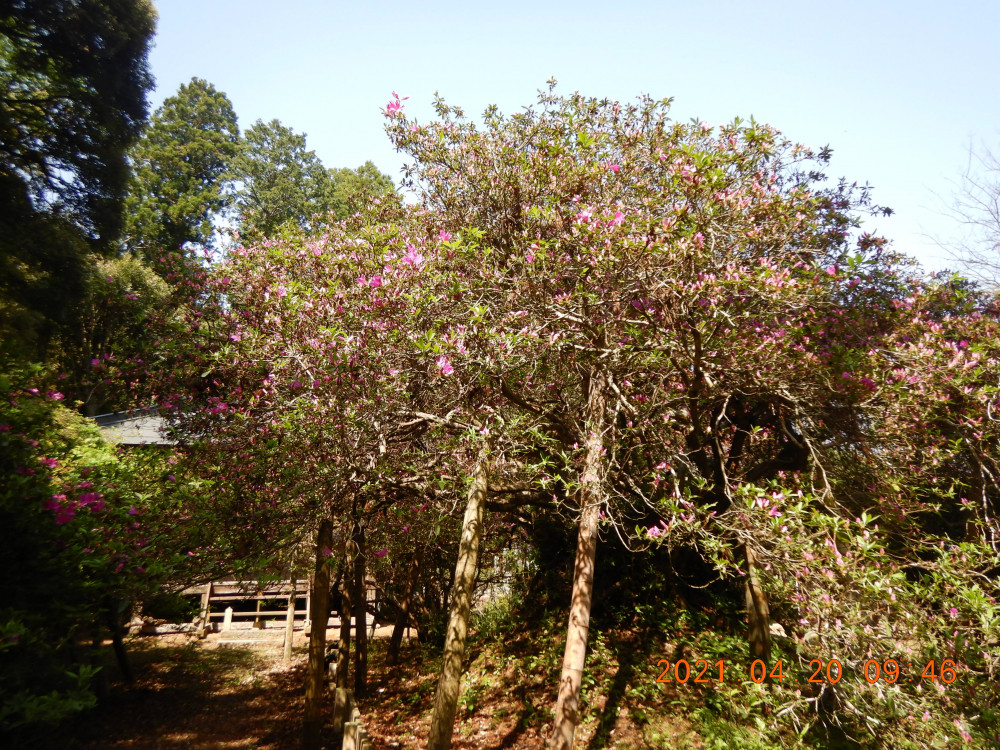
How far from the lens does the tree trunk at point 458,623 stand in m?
5.98

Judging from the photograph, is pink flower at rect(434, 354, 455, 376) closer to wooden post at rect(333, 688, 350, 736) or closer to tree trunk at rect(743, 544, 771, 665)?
wooden post at rect(333, 688, 350, 736)

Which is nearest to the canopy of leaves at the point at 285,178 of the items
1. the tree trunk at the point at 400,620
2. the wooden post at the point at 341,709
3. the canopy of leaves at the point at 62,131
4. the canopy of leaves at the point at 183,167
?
the canopy of leaves at the point at 183,167

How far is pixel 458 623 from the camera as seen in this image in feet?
21.2

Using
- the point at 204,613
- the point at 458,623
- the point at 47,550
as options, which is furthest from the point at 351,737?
the point at 204,613

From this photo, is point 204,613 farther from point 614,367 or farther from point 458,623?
point 614,367

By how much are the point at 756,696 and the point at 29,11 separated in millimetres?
16826

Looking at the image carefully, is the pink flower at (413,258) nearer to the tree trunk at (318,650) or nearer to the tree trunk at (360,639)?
the tree trunk at (318,650)

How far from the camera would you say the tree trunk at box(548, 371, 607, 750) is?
6.06m

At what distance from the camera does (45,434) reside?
562cm

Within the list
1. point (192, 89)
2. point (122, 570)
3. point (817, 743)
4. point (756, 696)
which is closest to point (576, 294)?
point (756, 696)
